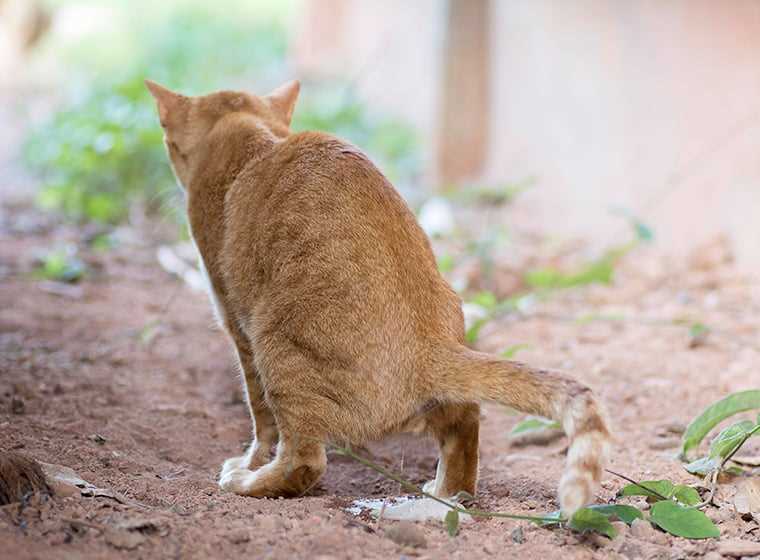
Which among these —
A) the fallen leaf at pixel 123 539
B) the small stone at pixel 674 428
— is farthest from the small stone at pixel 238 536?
the small stone at pixel 674 428

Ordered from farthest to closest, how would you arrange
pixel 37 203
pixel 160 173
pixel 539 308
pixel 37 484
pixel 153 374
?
pixel 37 203, pixel 160 173, pixel 539 308, pixel 153 374, pixel 37 484

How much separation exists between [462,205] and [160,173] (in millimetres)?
2575

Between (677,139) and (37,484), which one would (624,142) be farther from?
(37,484)

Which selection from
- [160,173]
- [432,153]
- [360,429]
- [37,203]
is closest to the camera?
[360,429]

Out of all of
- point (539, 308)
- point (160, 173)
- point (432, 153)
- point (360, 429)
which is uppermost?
point (432, 153)

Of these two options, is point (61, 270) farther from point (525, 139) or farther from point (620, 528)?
point (620, 528)

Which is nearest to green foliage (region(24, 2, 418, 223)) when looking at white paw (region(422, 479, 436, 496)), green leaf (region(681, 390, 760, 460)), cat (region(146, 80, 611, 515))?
cat (region(146, 80, 611, 515))

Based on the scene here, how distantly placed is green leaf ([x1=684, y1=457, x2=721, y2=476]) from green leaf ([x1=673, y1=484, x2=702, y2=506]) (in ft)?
0.81

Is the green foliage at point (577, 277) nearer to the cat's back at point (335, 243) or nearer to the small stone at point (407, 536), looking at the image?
the cat's back at point (335, 243)

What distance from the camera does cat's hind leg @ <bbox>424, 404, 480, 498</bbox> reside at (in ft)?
10.1

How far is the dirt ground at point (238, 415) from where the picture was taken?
249 centimetres

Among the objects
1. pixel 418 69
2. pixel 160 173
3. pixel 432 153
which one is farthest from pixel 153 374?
pixel 418 69

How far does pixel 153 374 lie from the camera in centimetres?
439

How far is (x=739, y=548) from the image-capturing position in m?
2.62
